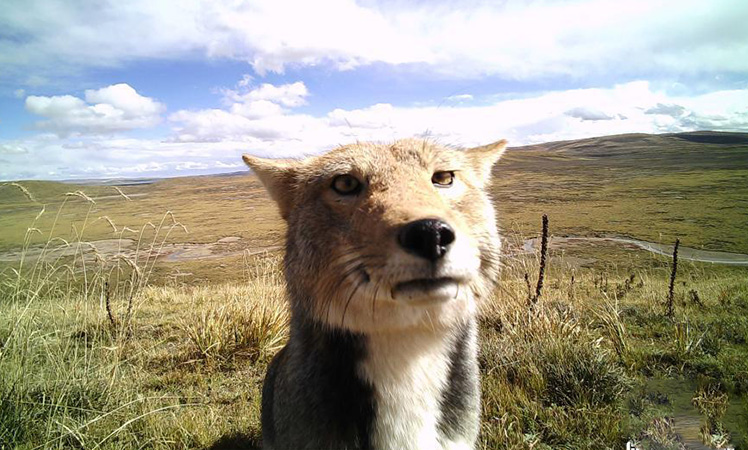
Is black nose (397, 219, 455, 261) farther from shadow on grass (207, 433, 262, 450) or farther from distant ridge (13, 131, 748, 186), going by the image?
distant ridge (13, 131, 748, 186)

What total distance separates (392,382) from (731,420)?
3.64m

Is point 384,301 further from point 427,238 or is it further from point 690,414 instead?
point 690,414

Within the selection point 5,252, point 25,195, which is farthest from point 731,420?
point 5,252

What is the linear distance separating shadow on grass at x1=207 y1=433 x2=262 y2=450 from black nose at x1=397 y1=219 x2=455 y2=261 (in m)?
3.59

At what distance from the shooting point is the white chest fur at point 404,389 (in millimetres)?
2486

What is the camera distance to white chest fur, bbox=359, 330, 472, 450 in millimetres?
2486

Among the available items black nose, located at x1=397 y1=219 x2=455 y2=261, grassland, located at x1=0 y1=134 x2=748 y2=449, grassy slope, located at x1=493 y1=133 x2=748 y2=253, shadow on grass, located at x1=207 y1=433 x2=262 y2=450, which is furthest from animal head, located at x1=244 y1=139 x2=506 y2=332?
shadow on grass, located at x1=207 y1=433 x2=262 y2=450

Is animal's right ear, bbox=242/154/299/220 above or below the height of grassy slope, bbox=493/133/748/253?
above

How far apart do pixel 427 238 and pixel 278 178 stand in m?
1.96

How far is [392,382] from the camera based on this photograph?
2.55 metres

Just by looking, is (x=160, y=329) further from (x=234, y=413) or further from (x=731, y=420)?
(x=731, y=420)

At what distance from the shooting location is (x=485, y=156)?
3705 mm

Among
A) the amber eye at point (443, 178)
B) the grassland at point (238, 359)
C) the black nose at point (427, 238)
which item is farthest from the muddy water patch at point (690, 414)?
the black nose at point (427, 238)

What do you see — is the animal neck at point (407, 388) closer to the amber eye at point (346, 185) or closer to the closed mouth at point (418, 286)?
the closed mouth at point (418, 286)
